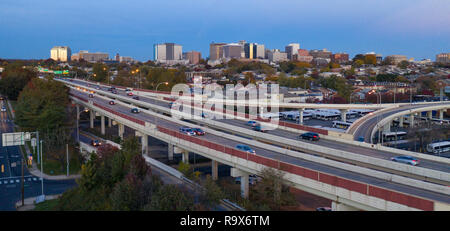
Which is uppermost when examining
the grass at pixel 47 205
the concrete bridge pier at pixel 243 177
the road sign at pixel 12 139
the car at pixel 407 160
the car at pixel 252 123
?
the car at pixel 252 123

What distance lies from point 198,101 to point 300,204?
32.1 m

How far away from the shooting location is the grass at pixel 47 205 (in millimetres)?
23062

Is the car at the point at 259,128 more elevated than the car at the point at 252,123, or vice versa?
the car at the point at 252,123

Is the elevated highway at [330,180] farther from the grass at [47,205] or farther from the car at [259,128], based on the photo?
the grass at [47,205]

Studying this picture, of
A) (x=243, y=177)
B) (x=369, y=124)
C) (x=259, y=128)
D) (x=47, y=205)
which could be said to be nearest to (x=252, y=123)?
(x=259, y=128)

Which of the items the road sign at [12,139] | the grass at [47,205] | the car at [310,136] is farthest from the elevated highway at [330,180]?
the road sign at [12,139]

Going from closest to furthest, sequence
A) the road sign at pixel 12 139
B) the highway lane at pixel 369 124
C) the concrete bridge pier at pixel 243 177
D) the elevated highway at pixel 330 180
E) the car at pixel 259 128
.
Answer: the elevated highway at pixel 330 180
the concrete bridge pier at pixel 243 177
the road sign at pixel 12 139
the car at pixel 259 128
the highway lane at pixel 369 124

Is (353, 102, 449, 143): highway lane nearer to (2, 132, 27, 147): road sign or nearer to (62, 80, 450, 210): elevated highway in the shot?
(62, 80, 450, 210): elevated highway

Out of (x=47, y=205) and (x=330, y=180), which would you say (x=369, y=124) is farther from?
(x=47, y=205)

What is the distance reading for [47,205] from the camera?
23891 mm

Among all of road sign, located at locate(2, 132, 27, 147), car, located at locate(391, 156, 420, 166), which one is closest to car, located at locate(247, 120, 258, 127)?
car, located at locate(391, 156, 420, 166)

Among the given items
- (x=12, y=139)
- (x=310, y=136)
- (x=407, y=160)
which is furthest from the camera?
(x=310, y=136)
